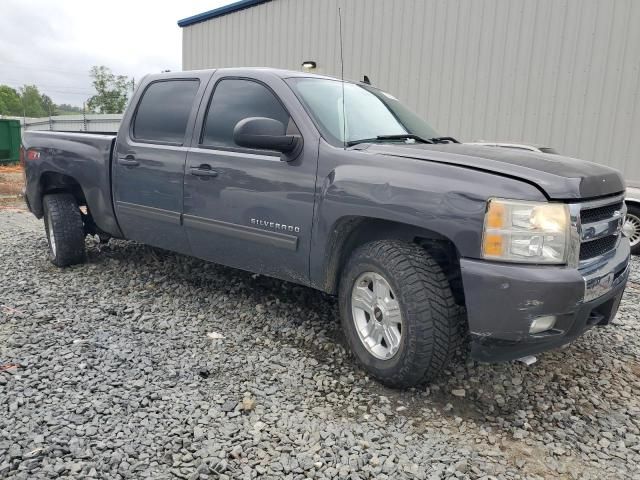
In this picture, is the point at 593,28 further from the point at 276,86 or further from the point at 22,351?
the point at 22,351

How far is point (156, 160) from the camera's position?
421cm

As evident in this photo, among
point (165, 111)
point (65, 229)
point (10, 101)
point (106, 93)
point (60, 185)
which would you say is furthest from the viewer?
point (10, 101)

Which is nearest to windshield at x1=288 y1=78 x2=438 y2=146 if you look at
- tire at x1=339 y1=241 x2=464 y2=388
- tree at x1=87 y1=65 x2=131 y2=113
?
tire at x1=339 y1=241 x2=464 y2=388

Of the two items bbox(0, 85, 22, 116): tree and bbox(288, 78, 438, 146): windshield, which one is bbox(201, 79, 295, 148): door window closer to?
bbox(288, 78, 438, 146): windshield

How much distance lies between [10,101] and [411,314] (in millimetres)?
109700

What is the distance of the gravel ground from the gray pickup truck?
1.20 ft

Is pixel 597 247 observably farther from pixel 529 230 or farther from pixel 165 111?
pixel 165 111

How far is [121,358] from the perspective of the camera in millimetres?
3271

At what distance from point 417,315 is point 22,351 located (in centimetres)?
239

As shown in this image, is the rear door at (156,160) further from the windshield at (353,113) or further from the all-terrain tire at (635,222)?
the all-terrain tire at (635,222)

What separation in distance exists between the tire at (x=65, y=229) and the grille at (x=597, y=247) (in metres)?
4.37

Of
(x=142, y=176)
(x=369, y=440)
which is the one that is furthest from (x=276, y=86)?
(x=369, y=440)

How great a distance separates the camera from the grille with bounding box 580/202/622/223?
2686 millimetres

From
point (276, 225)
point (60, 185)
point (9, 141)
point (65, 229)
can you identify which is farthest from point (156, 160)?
point (9, 141)
